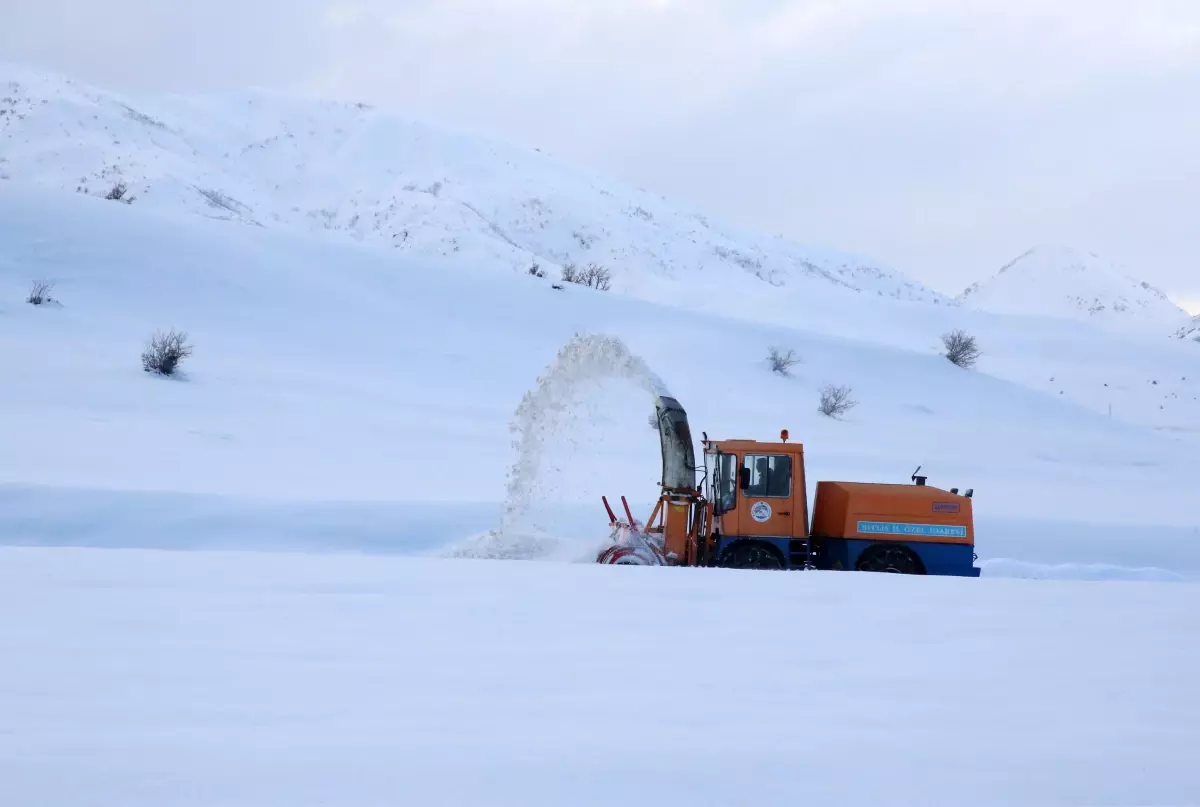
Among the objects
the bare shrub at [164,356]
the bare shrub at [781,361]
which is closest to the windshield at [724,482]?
the bare shrub at [164,356]

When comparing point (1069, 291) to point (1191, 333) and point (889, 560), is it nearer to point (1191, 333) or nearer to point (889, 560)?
point (1191, 333)

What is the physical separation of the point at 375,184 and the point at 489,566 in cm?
6746

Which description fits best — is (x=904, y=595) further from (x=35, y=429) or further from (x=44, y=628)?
(x=35, y=429)

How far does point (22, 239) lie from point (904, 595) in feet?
83.5

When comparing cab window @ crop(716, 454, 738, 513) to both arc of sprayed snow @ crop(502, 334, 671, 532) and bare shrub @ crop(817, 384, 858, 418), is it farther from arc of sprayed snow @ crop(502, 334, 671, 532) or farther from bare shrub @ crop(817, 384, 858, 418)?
bare shrub @ crop(817, 384, 858, 418)

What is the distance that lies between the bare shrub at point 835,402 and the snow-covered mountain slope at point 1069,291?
280ft

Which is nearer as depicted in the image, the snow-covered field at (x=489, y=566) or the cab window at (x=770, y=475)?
the snow-covered field at (x=489, y=566)

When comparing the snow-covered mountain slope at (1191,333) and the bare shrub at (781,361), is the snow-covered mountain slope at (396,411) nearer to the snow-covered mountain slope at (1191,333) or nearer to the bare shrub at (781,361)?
the bare shrub at (781,361)

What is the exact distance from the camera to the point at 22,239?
28.2 metres

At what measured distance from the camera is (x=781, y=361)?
3128 cm

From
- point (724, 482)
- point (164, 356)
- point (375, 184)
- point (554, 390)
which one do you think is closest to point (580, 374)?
point (554, 390)

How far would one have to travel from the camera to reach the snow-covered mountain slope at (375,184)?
180ft

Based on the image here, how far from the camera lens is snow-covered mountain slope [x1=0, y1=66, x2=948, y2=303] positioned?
54.9m

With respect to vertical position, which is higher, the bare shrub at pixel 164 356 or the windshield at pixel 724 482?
the bare shrub at pixel 164 356
